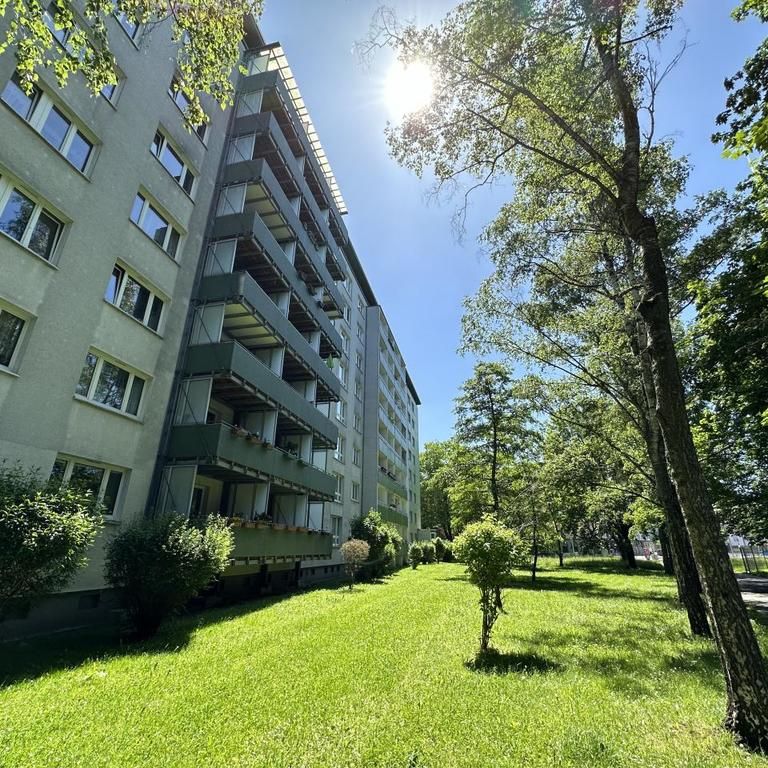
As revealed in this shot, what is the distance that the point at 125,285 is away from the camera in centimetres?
1312

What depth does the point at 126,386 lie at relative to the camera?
12938 millimetres

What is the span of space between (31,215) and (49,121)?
2.79 metres

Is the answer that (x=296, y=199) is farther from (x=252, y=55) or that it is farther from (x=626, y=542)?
(x=626, y=542)

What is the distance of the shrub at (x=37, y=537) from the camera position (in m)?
6.84

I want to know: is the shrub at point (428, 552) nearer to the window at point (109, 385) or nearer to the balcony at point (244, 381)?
the balcony at point (244, 381)

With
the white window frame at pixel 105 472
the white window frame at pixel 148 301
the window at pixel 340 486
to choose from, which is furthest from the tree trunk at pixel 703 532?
the window at pixel 340 486

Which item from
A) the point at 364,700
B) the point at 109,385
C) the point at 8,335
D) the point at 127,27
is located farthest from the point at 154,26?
the point at 127,27

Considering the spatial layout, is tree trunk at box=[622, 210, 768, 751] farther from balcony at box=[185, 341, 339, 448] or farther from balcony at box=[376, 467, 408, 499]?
balcony at box=[376, 467, 408, 499]

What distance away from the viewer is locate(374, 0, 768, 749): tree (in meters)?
5.23

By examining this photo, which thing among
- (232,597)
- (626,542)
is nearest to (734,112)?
(232,597)

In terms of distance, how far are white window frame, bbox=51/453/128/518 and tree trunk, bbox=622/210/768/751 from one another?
12335 mm

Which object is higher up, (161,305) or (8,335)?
(161,305)

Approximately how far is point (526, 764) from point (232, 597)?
14.9m

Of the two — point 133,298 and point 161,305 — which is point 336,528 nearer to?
point 161,305
